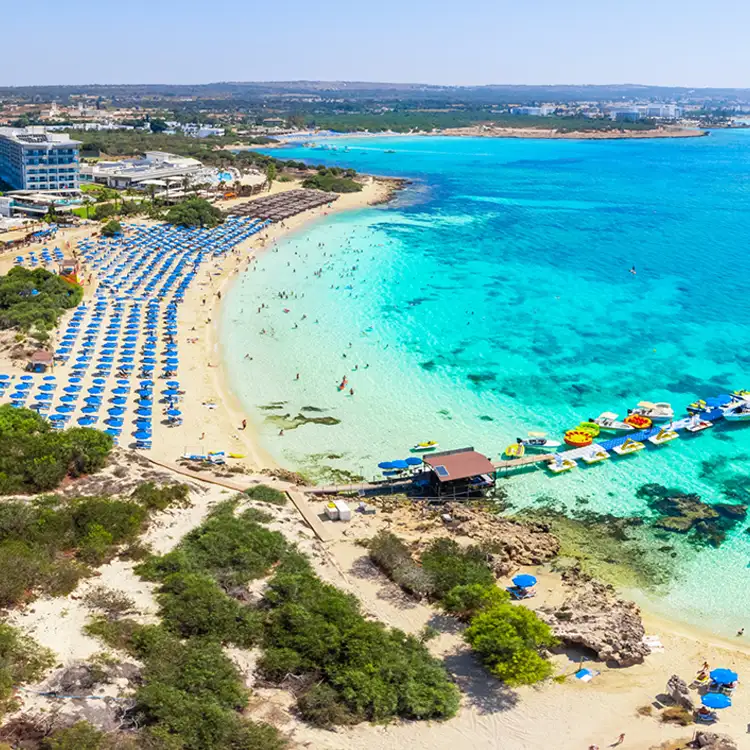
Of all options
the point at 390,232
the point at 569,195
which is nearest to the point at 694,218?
the point at 569,195

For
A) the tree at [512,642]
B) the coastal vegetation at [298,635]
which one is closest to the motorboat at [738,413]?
the tree at [512,642]

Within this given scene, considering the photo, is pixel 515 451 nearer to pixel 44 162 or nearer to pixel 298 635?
pixel 298 635

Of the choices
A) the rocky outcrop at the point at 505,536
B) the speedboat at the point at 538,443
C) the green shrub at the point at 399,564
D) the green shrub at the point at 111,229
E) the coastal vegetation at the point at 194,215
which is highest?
Answer: the coastal vegetation at the point at 194,215

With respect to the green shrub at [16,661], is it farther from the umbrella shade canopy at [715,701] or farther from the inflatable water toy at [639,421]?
the inflatable water toy at [639,421]

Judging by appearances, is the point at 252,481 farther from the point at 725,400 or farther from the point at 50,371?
the point at 725,400

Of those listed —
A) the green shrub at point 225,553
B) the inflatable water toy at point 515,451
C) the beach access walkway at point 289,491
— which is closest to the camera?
the green shrub at point 225,553

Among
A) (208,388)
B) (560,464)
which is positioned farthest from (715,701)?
(208,388)
